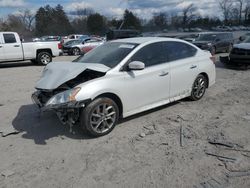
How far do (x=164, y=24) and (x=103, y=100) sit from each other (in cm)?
8408

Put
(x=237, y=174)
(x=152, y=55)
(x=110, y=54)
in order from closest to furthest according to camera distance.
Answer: (x=237, y=174), (x=110, y=54), (x=152, y=55)

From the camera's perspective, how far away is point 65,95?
452 cm

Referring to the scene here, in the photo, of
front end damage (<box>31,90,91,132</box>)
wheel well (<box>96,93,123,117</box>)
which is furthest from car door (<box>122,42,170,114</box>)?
A: front end damage (<box>31,90,91,132</box>)

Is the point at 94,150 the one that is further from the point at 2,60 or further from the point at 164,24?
the point at 164,24

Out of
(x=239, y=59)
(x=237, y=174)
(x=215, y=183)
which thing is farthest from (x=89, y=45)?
(x=215, y=183)

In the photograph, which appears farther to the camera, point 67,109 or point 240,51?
point 240,51

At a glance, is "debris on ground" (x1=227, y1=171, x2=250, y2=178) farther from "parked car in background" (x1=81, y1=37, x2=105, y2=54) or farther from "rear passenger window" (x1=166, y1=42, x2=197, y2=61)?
"parked car in background" (x1=81, y1=37, x2=105, y2=54)

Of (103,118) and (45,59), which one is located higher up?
(45,59)

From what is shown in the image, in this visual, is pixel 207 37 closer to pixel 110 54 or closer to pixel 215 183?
pixel 110 54

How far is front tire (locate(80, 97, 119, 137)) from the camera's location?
4594 mm

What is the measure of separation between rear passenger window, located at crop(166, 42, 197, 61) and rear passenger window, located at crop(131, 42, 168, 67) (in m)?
0.19

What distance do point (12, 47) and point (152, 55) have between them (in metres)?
11.1

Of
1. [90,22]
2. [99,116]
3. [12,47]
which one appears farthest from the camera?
[90,22]

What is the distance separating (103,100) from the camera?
186 inches
